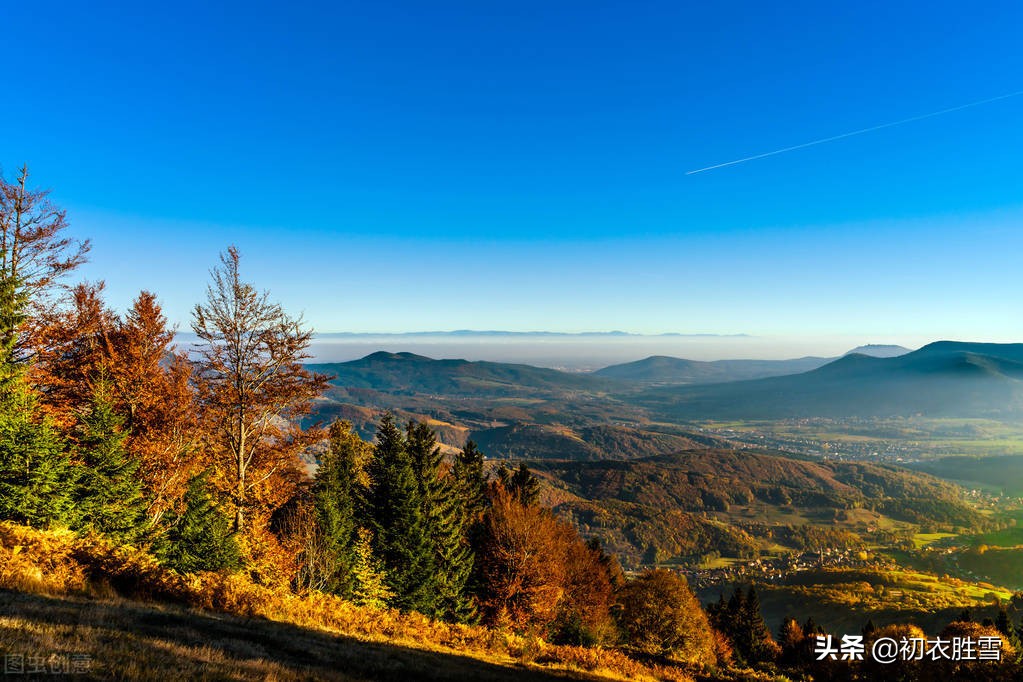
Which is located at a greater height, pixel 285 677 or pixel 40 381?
pixel 40 381

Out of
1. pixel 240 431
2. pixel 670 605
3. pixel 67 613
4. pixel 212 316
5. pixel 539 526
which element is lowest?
pixel 670 605

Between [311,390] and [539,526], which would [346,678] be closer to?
[311,390]

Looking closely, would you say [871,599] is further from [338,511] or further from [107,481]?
[107,481]

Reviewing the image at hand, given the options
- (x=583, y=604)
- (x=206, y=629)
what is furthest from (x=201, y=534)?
(x=583, y=604)

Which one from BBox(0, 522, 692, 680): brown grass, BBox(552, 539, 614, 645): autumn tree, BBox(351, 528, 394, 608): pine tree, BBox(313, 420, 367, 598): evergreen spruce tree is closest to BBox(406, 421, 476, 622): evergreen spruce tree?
BBox(351, 528, 394, 608): pine tree

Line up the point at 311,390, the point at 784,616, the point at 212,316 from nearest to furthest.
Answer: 1. the point at 212,316
2. the point at 311,390
3. the point at 784,616

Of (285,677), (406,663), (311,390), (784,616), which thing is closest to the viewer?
(285,677)

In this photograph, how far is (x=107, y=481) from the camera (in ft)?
59.5

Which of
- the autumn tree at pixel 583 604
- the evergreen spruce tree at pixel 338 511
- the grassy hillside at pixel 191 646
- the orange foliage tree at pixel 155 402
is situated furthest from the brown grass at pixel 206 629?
the autumn tree at pixel 583 604

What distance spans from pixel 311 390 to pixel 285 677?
40.1 ft

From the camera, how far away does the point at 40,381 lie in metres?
21.5

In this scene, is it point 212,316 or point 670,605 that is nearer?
point 212,316

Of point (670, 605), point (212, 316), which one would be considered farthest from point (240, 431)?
point (670, 605)

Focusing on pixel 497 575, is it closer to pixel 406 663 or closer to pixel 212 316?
pixel 406 663
